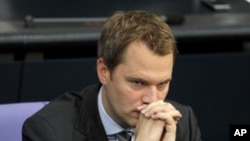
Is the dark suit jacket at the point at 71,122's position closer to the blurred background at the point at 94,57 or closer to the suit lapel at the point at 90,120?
the suit lapel at the point at 90,120

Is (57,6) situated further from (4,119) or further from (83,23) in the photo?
(4,119)

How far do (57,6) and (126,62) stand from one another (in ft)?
4.40

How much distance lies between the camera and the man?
1365 mm

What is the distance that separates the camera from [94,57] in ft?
7.74

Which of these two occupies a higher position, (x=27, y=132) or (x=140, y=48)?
(x=140, y=48)

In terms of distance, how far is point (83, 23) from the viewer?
7.98 feet

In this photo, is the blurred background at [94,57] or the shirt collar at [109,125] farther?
the blurred background at [94,57]

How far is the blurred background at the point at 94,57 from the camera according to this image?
7.39 feet

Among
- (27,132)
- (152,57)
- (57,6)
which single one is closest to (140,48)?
(152,57)

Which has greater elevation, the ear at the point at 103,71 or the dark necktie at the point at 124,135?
the ear at the point at 103,71

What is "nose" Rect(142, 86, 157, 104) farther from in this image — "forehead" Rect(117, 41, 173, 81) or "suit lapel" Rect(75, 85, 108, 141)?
"suit lapel" Rect(75, 85, 108, 141)

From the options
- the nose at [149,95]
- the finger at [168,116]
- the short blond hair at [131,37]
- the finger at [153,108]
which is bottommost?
the finger at [168,116]

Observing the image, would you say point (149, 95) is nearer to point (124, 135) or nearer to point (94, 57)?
point (124, 135)

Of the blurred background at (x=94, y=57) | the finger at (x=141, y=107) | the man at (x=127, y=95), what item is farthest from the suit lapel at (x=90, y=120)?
the blurred background at (x=94, y=57)
